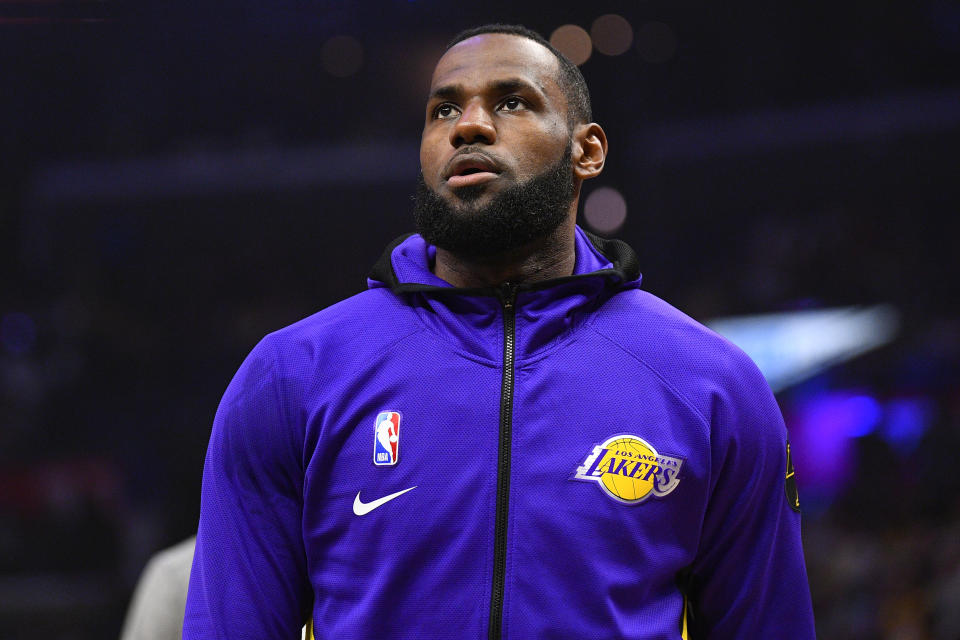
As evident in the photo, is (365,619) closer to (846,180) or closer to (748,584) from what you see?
(748,584)

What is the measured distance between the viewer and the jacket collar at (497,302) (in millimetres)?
1306

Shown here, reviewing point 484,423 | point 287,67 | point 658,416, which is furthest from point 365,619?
point 287,67

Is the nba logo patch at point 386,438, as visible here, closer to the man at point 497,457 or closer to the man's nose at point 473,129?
the man at point 497,457

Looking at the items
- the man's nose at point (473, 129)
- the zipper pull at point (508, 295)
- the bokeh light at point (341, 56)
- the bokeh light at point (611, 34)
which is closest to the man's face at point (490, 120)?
the man's nose at point (473, 129)

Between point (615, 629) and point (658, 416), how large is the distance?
265 mm

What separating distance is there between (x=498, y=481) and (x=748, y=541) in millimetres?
359

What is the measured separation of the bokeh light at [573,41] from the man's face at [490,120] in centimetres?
199

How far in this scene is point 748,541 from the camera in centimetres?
131

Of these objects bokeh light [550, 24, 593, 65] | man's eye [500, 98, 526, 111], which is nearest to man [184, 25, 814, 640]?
man's eye [500, 98, 526, 111]

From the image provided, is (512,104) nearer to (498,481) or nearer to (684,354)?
(684,354)

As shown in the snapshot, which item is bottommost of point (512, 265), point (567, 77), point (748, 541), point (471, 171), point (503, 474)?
point (748, 541)

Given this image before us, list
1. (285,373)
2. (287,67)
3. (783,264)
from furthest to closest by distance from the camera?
(783,264), (287,67), (285,373)

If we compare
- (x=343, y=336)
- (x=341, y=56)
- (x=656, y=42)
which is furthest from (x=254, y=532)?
(x=656, y=42)

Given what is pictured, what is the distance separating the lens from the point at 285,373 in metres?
1.27
